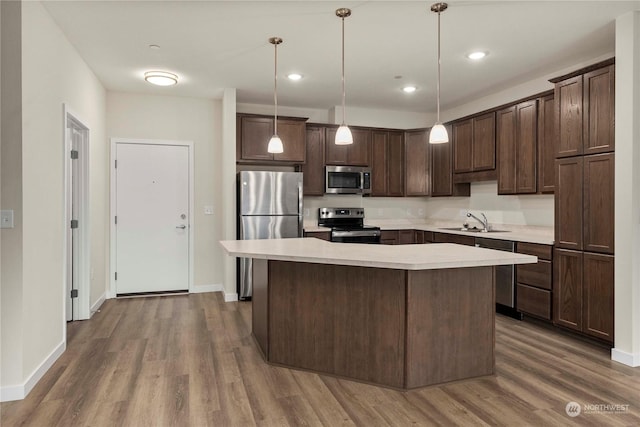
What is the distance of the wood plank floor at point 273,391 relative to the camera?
7.34 ft

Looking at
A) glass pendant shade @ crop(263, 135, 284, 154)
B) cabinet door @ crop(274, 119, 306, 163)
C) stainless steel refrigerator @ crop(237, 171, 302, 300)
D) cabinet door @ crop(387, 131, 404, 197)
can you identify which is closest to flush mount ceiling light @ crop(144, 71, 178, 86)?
stainless steel refrigerator @ crop(237, 171, 302, 300)

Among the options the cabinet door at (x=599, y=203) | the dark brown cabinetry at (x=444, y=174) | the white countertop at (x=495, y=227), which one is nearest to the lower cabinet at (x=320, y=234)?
the white countertop at (x=495, y=227)

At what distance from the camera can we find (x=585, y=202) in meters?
3.40

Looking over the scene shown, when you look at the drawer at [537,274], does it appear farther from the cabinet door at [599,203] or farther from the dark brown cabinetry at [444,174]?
the dark brown cabinetry at [444,174]

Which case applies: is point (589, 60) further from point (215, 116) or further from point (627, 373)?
point (215, 116)

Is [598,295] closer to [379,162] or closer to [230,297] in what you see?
[379,162]

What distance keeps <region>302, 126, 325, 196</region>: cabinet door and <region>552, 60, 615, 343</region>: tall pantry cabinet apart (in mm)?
2899

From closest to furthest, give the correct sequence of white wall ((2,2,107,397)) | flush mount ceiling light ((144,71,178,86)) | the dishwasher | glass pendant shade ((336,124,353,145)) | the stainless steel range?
white wall ((2,2,107,397))
glass pendant shade ((336,124,353,145))
the dishwasher
flush mount ceiling light ((144,71,178,86))
the stainless steel range

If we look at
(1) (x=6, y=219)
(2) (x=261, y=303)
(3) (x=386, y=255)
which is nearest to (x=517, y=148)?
(3) (x=386, y=255)

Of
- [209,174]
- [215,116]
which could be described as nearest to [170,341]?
[209,174]

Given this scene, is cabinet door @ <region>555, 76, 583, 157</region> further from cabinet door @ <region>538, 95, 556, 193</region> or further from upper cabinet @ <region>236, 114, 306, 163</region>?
upper cabinet @ <region>236, 114, 306, 163</region>

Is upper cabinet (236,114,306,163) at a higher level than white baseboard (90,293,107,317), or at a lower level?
higher

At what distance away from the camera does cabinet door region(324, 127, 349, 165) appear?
566cm

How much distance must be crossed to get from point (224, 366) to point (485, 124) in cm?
400
